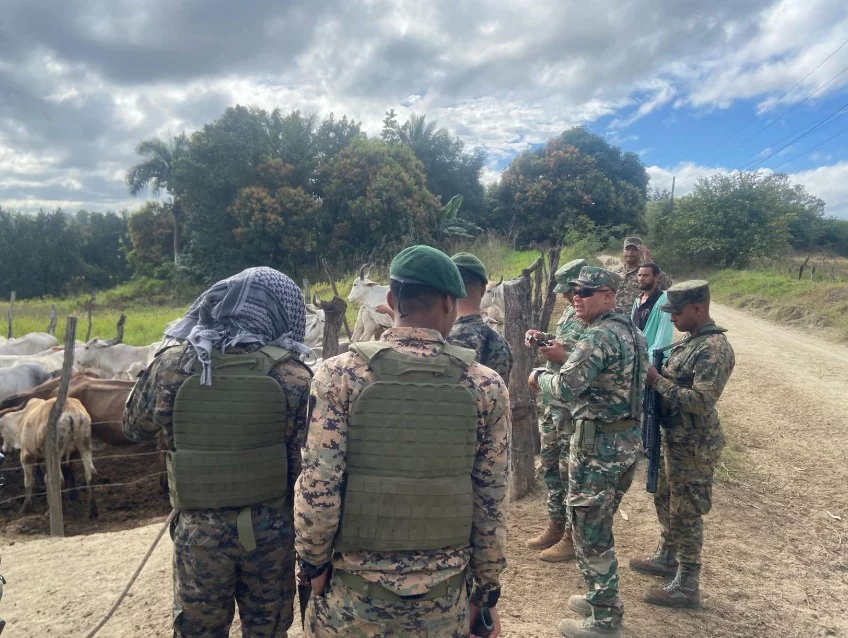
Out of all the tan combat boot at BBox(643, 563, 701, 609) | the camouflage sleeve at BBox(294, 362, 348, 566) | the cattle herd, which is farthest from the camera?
the cattle herd

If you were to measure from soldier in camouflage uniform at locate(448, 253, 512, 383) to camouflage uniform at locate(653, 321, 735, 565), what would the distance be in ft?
3.15

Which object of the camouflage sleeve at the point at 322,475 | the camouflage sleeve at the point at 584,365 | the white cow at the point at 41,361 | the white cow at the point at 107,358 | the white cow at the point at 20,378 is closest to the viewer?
the camouflage sleeve at the point at 322,475

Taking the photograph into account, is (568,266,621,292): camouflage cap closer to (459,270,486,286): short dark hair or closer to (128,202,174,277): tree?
(459,270,486,286): short dark hair

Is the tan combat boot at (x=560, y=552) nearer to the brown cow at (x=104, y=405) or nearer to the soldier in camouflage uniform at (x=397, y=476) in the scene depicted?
the soldier in camouflage uniform at (x=397, y=476)

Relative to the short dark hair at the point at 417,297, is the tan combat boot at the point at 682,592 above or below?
below

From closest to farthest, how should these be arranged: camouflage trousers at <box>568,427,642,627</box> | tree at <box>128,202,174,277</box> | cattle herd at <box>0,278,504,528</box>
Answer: camouflage trousers at <box>568,427,642,627</box> → cattle herd at <box>0,278,504,528</box> → tree at <box>128,202,174,277</box>

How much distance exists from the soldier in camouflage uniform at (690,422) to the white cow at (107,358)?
9675 millimetres

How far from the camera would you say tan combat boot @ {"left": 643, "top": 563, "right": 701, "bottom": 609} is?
339 centimetres

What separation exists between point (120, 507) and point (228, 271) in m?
17.1

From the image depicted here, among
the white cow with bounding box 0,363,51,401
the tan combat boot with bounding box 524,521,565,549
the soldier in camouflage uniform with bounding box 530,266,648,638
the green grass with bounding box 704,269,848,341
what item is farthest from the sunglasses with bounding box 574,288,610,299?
the green grass with bounding box 704,269,848,341

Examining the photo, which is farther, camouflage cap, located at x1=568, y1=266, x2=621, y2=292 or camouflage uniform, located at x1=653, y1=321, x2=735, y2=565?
camouflage uniform, located at x1=653, y1=321, x2=735, y2=565

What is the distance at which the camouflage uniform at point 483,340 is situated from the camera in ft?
11.0

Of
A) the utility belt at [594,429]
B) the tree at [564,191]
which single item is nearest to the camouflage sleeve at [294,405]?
the utility belt at [594,429]

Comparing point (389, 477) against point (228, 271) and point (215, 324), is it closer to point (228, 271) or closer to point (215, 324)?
point (215, 324)
